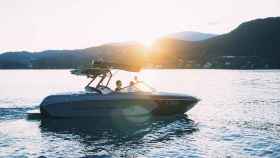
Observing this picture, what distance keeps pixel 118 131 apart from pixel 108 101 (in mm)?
3331

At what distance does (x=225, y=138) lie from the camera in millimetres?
22750

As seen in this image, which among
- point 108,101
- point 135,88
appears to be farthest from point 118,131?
point 135,88

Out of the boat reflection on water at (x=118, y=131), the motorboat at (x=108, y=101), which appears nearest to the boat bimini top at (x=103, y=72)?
the motorboat at (x=108, y=101)

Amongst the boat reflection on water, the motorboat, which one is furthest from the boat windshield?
the boat reflection on water

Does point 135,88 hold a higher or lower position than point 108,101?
higher

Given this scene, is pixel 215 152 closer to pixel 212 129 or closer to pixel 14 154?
pixel 212 129

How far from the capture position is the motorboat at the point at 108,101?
27859 mm

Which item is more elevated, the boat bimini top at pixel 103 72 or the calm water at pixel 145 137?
the boat bimini top at pixel 103 72

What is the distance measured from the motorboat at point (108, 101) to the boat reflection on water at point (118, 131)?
565 mm

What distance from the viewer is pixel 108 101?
2795cm

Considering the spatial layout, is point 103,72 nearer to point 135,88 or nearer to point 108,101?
point 108,101

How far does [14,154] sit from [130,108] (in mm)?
10806

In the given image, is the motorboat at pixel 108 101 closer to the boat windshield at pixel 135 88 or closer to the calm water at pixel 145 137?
the boat windshield at pixel 135 88

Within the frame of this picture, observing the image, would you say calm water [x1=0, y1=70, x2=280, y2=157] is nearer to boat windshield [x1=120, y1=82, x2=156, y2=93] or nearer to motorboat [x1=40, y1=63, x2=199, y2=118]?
motorboat [x1=40, y1=63, x2=199, y2=118]
